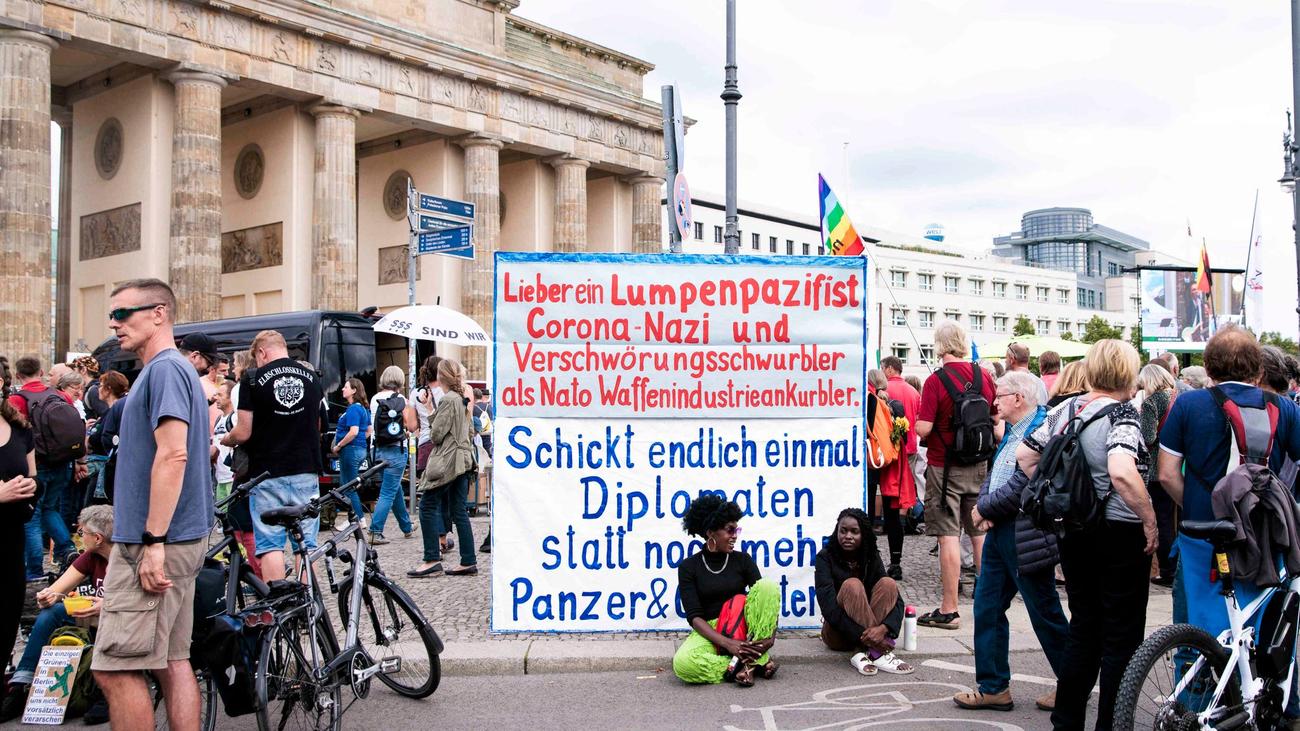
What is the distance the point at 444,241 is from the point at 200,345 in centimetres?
688

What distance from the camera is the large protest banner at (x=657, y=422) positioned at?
716 centimetres

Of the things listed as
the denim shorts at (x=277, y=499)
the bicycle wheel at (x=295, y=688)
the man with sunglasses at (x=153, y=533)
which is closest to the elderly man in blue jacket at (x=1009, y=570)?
the bicycle wheel at (x=295, y=688)

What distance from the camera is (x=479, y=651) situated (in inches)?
267

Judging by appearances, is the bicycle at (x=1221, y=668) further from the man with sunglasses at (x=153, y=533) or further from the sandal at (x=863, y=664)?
the man with sunglasses at (x=153, y=533)

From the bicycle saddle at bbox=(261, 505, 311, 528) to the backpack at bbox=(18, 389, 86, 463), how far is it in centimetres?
506

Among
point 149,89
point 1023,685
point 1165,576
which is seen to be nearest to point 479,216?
point 149,89

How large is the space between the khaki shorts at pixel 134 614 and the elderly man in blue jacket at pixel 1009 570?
145 inches

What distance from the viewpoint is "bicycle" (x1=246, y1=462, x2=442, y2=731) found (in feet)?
16.4

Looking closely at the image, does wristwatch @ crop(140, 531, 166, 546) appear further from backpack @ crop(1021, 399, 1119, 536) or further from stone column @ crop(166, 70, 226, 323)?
stone column @ crop(166, 70, 226, 323)

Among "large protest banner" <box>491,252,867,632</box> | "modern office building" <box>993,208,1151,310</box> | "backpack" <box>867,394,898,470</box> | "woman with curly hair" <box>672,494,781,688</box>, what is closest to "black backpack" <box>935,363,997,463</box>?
"large protest banner" <box>491,252,867,632</box>

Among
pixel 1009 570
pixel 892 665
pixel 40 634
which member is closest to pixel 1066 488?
pixel 1009 570

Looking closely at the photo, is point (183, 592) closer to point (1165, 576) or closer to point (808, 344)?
point (808, 344)

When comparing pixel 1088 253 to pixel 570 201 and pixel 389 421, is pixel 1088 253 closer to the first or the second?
pixel 570 201

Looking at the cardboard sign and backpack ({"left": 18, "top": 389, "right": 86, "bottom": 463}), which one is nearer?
the cardboard sign
